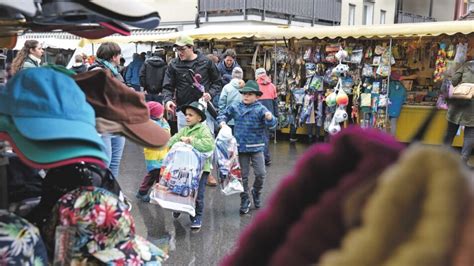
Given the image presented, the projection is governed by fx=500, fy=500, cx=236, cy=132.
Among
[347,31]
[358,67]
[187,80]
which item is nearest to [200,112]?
[187,80]

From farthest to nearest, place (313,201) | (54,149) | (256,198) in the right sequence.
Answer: (256,198) → (54,149) → (313,201)

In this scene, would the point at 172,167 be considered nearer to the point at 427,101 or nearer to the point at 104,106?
the point at 104,106

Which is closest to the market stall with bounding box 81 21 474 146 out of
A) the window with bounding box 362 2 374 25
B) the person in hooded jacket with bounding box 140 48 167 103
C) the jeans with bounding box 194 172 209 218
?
the person in hooded jacket with bounding box 140 48 167 103

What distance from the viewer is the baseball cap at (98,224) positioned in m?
1.35

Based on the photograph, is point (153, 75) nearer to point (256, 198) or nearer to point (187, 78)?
point (187, 78)

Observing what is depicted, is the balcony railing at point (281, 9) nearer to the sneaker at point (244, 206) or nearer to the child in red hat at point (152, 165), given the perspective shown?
the child in red hat at point (152, 165)

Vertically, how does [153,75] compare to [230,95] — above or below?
above

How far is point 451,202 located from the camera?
533 mm

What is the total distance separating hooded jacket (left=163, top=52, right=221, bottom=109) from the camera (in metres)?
5.79

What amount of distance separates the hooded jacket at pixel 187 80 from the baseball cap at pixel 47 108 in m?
4.38

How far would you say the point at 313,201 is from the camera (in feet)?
2.36

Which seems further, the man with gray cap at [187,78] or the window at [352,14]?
the window at [352,14]

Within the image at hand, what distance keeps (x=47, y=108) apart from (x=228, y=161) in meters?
3.85

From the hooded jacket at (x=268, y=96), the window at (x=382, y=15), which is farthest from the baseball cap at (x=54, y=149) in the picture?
the window at (x=382, y=15)
